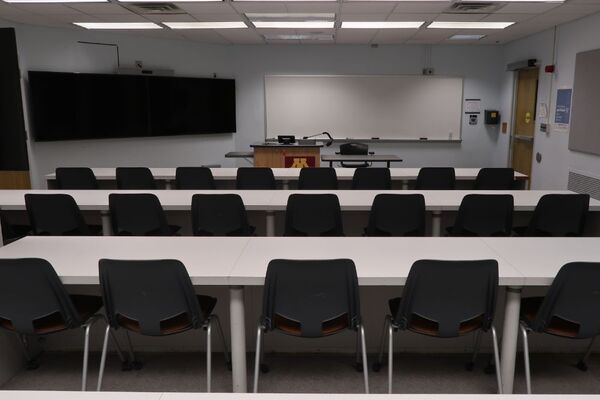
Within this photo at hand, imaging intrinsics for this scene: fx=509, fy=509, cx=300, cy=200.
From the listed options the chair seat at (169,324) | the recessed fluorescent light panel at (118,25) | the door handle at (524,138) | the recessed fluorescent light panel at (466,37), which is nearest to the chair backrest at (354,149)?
the recessed fluorescent light panel at (466,37)

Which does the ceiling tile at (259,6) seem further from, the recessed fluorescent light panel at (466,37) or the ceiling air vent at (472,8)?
the recessed fluorescent light panel at (466,37)

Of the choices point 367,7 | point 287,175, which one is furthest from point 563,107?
point 287,175

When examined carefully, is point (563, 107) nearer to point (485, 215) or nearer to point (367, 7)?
point (367, 7)

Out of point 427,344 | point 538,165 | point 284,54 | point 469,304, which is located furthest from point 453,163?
point 469,304

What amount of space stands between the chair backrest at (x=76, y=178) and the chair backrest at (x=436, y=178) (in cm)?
352

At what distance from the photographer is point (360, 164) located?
8.41m

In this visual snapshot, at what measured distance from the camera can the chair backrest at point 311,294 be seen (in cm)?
238

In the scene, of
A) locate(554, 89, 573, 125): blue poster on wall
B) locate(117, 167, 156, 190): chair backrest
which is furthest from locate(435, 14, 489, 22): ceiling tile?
locate(117, 167, 156, 190): chair backrest

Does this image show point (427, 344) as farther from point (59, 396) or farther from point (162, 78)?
point (162, 78)

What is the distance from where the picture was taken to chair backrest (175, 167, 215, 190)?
17.7 ft

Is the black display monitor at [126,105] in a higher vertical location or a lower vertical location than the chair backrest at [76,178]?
higher

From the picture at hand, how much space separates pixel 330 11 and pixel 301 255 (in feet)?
14.7

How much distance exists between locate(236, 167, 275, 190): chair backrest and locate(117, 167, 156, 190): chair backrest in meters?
0.96

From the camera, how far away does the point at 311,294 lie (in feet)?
7.97
